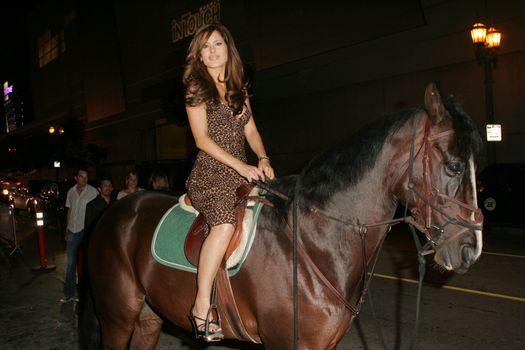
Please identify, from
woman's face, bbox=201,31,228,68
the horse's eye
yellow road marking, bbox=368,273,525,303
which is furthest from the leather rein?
yellow road marking, bbox=368,273,525,303

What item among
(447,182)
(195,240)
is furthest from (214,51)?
(447,182)

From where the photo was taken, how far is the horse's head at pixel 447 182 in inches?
86.6

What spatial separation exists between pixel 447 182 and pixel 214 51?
173 centimetres

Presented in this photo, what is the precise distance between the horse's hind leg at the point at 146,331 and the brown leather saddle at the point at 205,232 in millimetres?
1209

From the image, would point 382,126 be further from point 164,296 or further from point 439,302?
point 439,302

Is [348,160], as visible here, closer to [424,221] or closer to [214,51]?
[424,221]

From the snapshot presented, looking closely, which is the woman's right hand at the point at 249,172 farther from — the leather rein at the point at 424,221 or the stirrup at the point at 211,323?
the stirrup at the point at 211,323

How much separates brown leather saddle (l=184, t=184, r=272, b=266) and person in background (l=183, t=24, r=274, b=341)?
0.06 metres

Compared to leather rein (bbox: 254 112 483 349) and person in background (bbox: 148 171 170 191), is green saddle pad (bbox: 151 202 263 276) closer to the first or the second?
leather rein (bbox: 254 112 483 349)

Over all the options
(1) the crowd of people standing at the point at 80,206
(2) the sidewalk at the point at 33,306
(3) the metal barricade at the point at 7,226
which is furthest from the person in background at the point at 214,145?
(3) the metal barricade at the point at 7,226

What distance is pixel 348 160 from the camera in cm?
255

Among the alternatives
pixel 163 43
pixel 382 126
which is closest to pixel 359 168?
pixel 382 126

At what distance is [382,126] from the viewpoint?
2.51 metres

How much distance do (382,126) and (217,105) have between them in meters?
1.10
